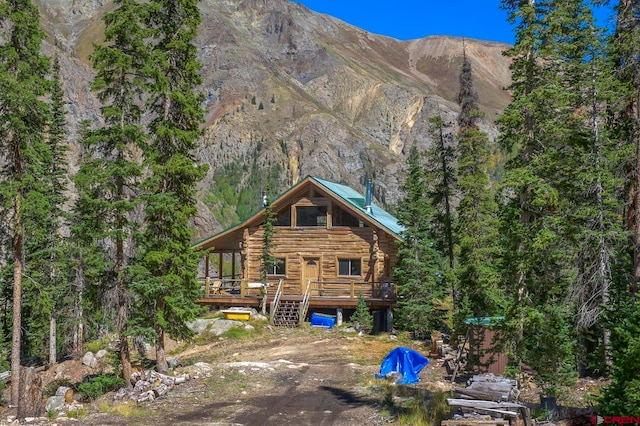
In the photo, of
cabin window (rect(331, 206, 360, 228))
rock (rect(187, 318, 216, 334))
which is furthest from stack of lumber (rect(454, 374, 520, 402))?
cabin window (rect(331, 206, 360, 228))

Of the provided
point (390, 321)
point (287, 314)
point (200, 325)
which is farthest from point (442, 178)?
point (200, 325)

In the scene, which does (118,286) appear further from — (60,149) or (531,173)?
(60,149)

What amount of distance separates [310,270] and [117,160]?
57.2ft

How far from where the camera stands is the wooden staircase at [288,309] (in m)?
32.0

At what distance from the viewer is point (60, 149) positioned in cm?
3409

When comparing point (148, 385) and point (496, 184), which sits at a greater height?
point (496, 184)

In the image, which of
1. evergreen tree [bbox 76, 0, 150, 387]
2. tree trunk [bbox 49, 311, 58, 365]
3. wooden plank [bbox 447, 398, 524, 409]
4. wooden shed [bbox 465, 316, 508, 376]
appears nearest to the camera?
wooden plank [bbox 447, 398, 524, 409]

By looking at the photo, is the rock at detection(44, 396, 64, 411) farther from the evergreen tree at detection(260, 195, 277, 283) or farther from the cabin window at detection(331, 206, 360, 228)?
the cabin window at detection(331, 206, 360, 228)

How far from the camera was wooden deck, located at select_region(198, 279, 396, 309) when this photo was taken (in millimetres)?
32594

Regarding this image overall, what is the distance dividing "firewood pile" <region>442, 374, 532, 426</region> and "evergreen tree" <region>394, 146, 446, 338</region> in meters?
13.8

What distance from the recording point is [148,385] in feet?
63.2

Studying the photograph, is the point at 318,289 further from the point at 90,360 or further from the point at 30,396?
the point at 30,396

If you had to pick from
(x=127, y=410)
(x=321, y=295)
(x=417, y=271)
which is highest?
(x=417, y=271)

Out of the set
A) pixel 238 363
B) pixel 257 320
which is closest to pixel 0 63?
pixel 238 363
